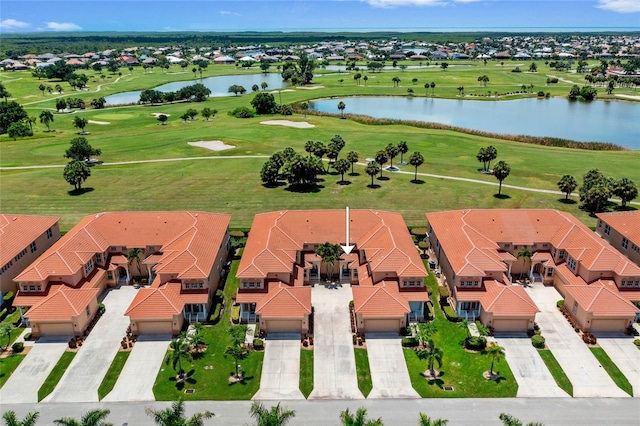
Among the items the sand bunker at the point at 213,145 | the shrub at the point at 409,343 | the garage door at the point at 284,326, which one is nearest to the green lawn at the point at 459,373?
the shrub at the point at 409,343

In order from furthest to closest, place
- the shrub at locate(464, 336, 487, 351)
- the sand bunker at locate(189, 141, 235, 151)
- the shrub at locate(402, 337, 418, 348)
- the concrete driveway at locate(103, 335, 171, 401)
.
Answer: the sand bunker at locate(189, 141, 235, 151)
the shrub at locate(402, 337, 418, 348)
the shrub at locate(464, 336, 487, 351)
the concrete driveway at locate(103, 335, 171, 401)

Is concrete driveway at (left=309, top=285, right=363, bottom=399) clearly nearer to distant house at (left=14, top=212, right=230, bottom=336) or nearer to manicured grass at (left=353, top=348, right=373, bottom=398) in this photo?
manicured grass at (left=353, top=348, right=373, bottom=398)

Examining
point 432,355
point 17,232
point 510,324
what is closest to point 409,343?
point 432,355

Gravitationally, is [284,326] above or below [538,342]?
below

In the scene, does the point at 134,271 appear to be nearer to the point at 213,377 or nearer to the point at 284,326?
the point at 284,326

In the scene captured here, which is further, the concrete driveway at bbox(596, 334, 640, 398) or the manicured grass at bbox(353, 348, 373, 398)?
the concrete driveway at bbox(596, 334, 640, 398)

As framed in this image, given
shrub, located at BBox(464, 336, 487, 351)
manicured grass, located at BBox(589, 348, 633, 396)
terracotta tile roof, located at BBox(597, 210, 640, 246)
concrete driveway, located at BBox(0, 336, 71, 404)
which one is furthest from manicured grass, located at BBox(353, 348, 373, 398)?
terracotta tile roof, located at BBox(597, 210, 640, 246)

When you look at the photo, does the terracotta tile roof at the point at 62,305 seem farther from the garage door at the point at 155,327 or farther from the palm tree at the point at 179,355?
the palm tree at the point at 179,355
